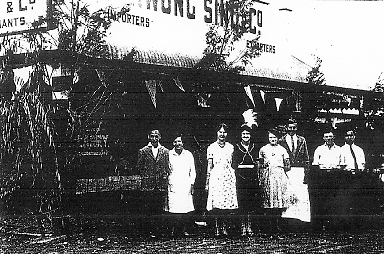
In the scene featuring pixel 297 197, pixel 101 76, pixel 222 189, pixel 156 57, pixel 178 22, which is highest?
pixel 178 22

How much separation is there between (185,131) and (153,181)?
0.63 metres

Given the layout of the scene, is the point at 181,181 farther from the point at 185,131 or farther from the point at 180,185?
the point at 185,131

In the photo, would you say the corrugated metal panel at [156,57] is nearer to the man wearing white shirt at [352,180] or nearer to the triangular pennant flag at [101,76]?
the triangular pennant flag at [101,76]

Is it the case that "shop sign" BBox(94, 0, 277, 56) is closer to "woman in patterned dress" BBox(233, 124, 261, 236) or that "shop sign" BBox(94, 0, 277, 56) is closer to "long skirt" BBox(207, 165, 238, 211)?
"woman in patterned dress" BBox(233, 124, 261, 236)

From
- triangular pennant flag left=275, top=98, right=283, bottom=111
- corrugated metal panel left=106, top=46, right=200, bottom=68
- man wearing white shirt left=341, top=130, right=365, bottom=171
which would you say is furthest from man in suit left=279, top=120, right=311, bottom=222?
corrugated metal panel left=106, top=46, right=200, bottom=68

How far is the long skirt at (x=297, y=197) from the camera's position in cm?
460

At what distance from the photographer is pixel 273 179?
4.63 metres

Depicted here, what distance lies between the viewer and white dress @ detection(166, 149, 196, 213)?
14.9ft

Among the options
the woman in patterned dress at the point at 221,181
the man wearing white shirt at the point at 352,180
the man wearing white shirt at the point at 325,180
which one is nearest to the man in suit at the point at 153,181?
the woman in patterned dress at the point at 221,181

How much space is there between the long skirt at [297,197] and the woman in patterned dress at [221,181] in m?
0.59

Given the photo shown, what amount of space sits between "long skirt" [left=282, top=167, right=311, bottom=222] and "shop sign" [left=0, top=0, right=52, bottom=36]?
9.90 feet

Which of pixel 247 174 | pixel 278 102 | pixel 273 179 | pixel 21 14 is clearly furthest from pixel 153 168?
pixel 21 14

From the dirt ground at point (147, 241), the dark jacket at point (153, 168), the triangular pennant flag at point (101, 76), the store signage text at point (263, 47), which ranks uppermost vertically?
the store signage text at point (263, 47)

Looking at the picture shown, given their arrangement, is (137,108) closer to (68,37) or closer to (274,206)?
(68,37)
